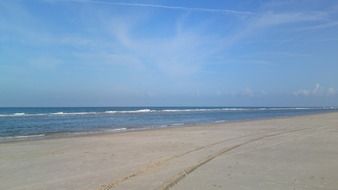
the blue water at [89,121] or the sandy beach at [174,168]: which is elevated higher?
the blue water at [89,121]

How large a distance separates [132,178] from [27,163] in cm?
482

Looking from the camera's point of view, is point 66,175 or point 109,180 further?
point 66,175

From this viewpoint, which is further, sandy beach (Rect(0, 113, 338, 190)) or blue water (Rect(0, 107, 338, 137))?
blue water (Rect(0, 107, 338, 137))

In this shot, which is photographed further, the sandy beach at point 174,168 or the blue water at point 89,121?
the blue water at point 89,121

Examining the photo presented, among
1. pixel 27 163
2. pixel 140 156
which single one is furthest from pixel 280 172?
pixel 27 163

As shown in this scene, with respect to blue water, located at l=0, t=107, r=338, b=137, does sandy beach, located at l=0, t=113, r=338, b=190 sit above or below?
below

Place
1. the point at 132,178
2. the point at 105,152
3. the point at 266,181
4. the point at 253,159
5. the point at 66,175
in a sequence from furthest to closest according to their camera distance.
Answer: the point at 105,152
the point at 253,159
the point at 66,175
the point at 132,178
the point at 266,181

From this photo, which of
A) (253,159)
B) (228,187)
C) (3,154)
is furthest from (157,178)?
(3,154)

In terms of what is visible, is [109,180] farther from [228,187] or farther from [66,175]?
[228,187]

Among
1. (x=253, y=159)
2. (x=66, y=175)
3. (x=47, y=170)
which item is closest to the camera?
(x=66, y=175)

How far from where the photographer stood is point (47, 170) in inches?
432

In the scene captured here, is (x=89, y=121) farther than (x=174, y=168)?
Yes

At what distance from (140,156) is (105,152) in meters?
1.91

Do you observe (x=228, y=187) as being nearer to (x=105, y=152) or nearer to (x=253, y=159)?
(x=253, y=159)
